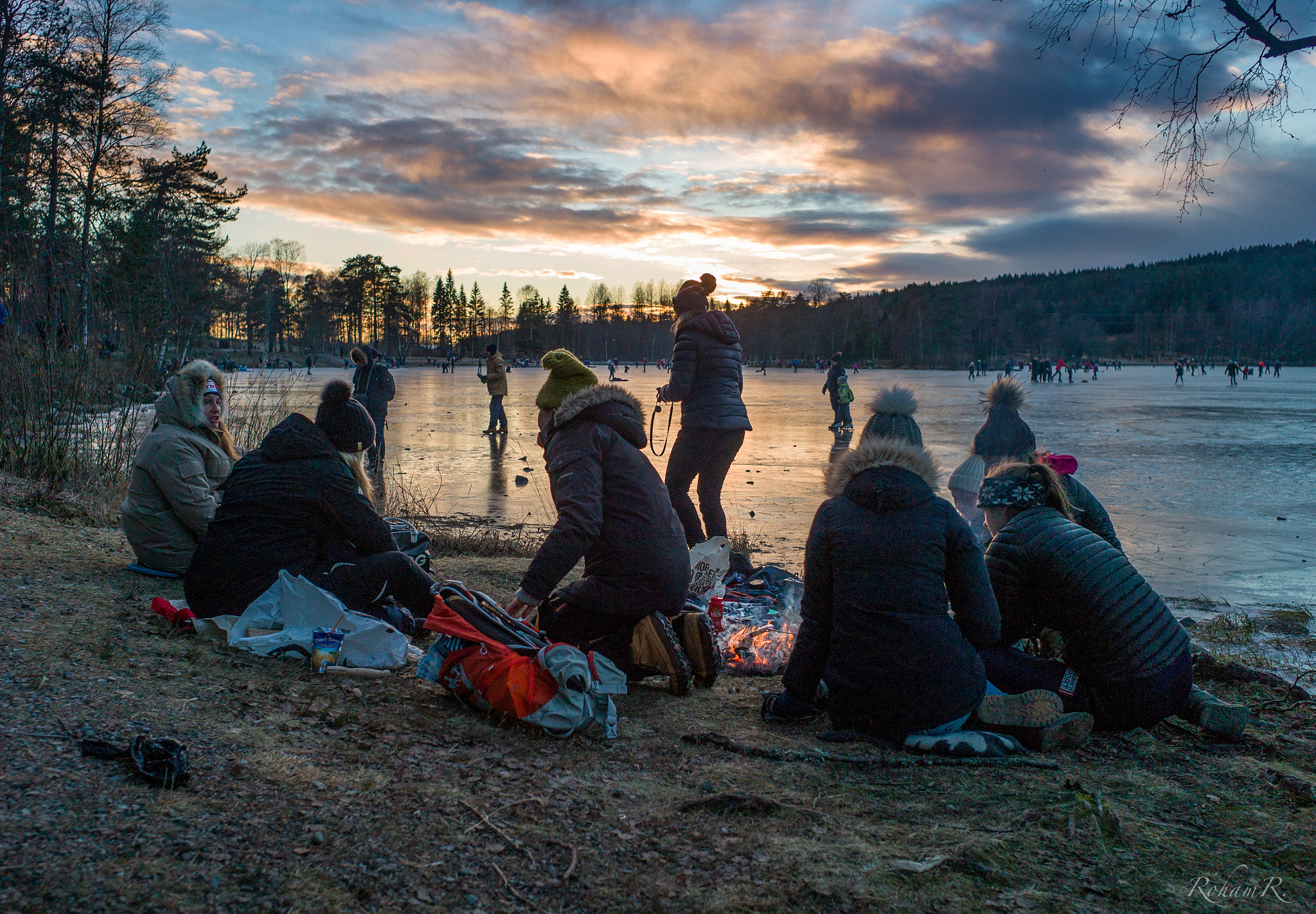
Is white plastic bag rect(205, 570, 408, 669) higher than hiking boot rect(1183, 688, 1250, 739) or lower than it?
higher

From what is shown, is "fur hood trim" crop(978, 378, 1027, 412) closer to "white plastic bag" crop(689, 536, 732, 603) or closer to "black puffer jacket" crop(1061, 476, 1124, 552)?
"black puffer jacket" crop(1061, 476, 1124, 552)

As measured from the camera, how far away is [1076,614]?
3227 mm

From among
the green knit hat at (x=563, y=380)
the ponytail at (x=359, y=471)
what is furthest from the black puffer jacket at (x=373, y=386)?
the green knit hat at (x=563, y=380)

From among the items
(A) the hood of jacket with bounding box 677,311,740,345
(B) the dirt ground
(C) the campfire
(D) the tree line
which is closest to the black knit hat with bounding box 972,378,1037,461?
(A) the hood of jacket with bounding box 677,311,740,345

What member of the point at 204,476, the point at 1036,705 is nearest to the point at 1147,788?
the point at 1036,705

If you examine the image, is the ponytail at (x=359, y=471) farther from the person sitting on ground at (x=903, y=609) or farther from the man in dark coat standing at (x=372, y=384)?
the man in dark coat standing at (x=372, y=384)

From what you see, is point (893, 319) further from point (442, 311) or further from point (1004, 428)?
point (1004, 428)

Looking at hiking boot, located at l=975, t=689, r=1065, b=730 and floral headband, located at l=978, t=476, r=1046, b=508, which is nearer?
hiking boot, located at l=975, t=689, r=1065, b=730

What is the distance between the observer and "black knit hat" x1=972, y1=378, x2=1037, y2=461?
6.34 metres

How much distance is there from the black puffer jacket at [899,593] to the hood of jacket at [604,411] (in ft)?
3.08

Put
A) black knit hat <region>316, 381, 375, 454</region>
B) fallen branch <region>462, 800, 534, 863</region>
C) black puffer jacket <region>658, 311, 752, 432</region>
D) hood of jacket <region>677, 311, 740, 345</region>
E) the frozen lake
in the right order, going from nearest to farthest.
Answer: fallen branch <region>462, 800, 534, 863</region>, black knit hat <region>316, 381, 375, 454</region>, black puffer jacket <region>658, 311, 752, 432</region>, hood of jacket <region>677, 311, 740, 345</region>, the frozen lake

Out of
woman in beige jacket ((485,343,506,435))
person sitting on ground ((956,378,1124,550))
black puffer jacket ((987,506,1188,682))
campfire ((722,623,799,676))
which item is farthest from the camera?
woman in beige jacket ((485,343,506,435))

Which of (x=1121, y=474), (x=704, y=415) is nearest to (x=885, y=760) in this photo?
(x=704, y=415)

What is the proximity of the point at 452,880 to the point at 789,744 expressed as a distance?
152 cm
